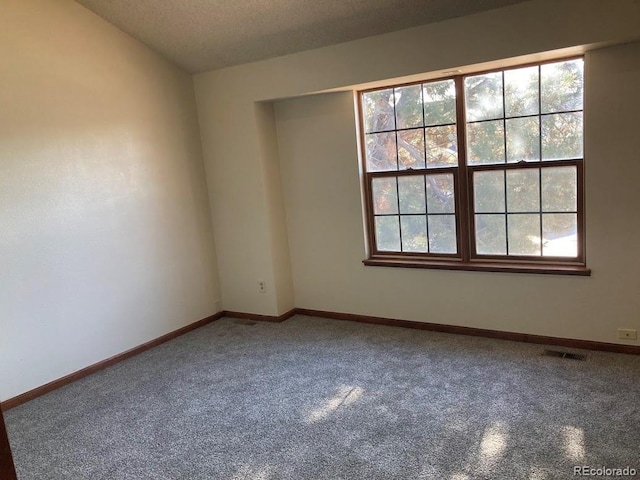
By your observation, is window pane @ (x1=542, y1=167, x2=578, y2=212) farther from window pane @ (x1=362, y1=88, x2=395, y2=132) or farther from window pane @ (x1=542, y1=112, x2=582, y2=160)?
window pane @ (x1=362, y1=88, x2=395, y2=132)

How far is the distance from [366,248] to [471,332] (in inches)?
44.2

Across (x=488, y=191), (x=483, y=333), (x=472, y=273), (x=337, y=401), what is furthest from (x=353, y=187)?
(x=337, y=401)

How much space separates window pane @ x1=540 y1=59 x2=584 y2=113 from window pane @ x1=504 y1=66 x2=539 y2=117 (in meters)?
0.05

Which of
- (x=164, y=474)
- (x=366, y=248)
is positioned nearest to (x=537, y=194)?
(x=366, y=248)

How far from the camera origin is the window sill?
135 inches

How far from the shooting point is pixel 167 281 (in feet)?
14.4

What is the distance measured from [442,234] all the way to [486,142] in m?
0.80

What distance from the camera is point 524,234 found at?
3.66m

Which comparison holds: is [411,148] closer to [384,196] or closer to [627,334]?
[384,196]

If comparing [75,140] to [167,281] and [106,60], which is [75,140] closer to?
[106,60]

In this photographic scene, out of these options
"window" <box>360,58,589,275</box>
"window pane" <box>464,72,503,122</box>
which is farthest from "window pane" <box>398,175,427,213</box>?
"window pane" <box>464,72,503,122</box>

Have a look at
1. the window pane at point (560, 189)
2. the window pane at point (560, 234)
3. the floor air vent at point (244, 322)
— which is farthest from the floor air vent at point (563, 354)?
the floor air vent at point (244, 322)

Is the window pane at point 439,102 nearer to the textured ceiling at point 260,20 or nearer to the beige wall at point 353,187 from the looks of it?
the beige wall at point 353,187

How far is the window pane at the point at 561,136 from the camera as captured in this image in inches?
133
